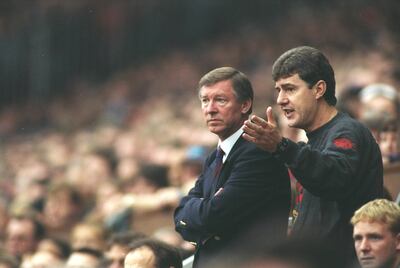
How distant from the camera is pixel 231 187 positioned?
5.62 m

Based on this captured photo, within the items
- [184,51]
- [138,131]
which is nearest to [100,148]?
[138,131]

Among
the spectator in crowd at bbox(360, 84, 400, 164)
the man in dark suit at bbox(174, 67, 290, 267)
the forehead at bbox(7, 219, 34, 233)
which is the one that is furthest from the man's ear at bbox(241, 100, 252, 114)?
the forehead at bbox(7, 219, 34, 233)

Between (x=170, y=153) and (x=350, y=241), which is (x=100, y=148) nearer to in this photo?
(x=170, y=153)

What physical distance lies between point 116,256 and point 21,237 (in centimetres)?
329

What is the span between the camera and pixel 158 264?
628 cm

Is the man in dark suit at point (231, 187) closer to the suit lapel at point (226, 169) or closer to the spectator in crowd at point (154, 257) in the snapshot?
the suit lapel at point (226, 169)

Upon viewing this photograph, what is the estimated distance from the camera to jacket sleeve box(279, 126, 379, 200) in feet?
17.4

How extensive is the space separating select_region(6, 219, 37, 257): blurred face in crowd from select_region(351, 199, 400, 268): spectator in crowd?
5706 millimetres

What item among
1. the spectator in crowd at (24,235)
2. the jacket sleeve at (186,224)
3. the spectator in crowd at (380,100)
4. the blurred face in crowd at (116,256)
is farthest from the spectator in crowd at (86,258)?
the jacket sleeve at (186,224)

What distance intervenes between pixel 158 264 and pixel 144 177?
5303mm

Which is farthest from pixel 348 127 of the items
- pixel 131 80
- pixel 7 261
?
pixel 131 80

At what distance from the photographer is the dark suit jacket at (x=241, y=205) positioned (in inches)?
221

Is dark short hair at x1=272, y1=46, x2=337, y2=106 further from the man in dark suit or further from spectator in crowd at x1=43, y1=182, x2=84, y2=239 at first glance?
spectator in crowd at x1=43, y1=182, x2=84, y2=239

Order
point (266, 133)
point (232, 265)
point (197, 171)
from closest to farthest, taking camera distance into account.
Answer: point (232, 265), point (266, 133), point (197, 171)
